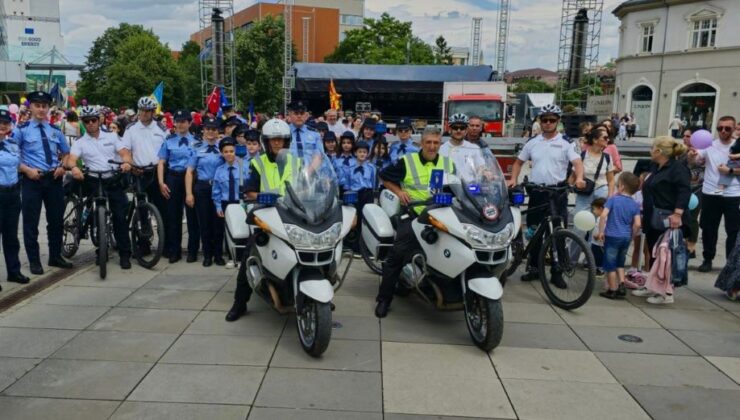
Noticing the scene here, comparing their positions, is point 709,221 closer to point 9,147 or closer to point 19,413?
point 19,413

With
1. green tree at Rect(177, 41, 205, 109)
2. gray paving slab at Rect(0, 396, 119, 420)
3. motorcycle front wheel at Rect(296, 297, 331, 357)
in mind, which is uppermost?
green tree at Rect(177, 41, 205, 109)

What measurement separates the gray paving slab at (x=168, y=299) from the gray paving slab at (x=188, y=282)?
144 millimetres

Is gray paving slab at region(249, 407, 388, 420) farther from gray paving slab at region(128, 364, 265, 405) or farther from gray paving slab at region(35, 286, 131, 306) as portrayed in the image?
gray paving slab at region(35, 286, 131, 306)

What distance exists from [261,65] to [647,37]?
2825 cm

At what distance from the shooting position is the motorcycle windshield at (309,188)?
4.54 meters

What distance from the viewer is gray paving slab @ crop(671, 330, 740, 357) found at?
16.3ft

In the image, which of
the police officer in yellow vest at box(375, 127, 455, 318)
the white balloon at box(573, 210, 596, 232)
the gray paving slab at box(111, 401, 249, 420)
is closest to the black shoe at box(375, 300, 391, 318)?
the police officer in yellow vest at box(375, 127, 455, 318)

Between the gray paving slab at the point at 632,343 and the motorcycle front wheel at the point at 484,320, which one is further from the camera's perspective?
the gray paving slab at the point at 632,343

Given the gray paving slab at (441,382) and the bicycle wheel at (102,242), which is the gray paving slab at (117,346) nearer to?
the bicycle wheel at (102,242)

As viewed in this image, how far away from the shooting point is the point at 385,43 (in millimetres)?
56844

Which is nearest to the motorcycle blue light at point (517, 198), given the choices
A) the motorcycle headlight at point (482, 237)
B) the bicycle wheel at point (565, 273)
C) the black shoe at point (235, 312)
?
the motorcycle headlight at point (482, 237)

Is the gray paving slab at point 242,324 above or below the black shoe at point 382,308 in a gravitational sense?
below

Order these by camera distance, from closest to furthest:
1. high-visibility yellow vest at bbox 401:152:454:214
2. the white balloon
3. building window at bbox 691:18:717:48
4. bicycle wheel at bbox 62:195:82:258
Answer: high-visibility yellow vest at bbox 401:152:454:214, the white balloon, bicycle wheel at bbox 62:195:82:258, building window at bbox 691:18:717:48

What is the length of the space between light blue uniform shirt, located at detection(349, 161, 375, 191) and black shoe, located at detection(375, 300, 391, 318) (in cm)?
257
